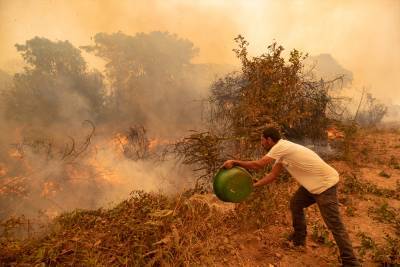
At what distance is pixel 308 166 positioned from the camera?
364cm

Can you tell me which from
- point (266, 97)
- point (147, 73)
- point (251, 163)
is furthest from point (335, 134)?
point (147, 73)

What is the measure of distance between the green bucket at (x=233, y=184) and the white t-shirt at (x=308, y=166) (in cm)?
46

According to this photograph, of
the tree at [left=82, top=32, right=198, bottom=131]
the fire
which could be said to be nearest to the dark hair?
the fire

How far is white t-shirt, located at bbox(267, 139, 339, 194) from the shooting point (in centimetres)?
362

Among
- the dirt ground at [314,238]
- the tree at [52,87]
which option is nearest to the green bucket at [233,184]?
the dirt ground at [314,238]

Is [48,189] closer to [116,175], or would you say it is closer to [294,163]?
[116,175]

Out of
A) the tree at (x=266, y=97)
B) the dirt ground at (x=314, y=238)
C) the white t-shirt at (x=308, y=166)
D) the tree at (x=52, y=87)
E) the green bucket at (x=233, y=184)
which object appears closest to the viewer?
the white t-shirt at (x=308, y=166)

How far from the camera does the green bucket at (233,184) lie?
3857 mm

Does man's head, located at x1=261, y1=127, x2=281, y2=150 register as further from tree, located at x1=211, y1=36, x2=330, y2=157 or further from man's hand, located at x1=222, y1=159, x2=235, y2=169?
tree, located at x1=211, y1=36, x2=330, y2=157

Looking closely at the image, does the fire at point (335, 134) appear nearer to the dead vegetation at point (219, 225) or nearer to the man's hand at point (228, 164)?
the dead vegetation at point (219, 225)

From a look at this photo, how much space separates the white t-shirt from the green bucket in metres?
0.46

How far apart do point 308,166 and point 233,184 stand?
0.93m

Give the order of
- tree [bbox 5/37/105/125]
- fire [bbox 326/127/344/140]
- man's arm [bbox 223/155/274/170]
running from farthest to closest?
tree [bbox 5/37/105/125] < fire [bbox 326/127/344/140] < man's arm [bbox 223/155/274/170]

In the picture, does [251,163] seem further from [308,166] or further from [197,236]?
[197,236]
